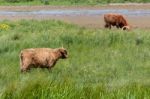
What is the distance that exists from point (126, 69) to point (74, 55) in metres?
2.16

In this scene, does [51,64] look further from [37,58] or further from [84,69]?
[84,69]

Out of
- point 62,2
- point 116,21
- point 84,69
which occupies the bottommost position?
point 62,2

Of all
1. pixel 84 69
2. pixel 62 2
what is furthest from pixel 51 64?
pixel 62 2

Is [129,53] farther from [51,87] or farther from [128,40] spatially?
[51,87]

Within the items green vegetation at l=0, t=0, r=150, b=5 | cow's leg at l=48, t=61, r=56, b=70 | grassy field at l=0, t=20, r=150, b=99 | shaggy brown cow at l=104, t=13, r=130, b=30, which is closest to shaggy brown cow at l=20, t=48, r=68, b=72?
cow's leg at l=48, t=61, r=56, b=70

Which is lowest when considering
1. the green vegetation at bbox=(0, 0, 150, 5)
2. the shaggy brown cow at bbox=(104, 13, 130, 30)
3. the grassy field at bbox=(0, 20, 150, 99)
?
A: the green vegetation at bbox=(0, 0, 150, 5)

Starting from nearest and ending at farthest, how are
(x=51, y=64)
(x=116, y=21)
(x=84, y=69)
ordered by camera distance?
(x=84, y=69)
(x=51, y=64)
(x=116, y=21)

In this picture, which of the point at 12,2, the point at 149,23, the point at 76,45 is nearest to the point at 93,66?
the point at 76,45

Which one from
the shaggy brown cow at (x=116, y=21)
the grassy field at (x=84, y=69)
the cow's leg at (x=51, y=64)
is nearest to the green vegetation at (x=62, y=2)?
the shaggy brown cow at (x=116, y=21)

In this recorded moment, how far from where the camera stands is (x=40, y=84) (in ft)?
28.8

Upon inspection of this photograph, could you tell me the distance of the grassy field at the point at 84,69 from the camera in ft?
28.5

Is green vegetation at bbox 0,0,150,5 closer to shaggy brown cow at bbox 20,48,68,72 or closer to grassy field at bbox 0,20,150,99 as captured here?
grassy field at bbox 0,20,150,99

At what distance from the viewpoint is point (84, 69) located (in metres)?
13.3

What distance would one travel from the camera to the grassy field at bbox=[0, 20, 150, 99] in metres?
8.67
